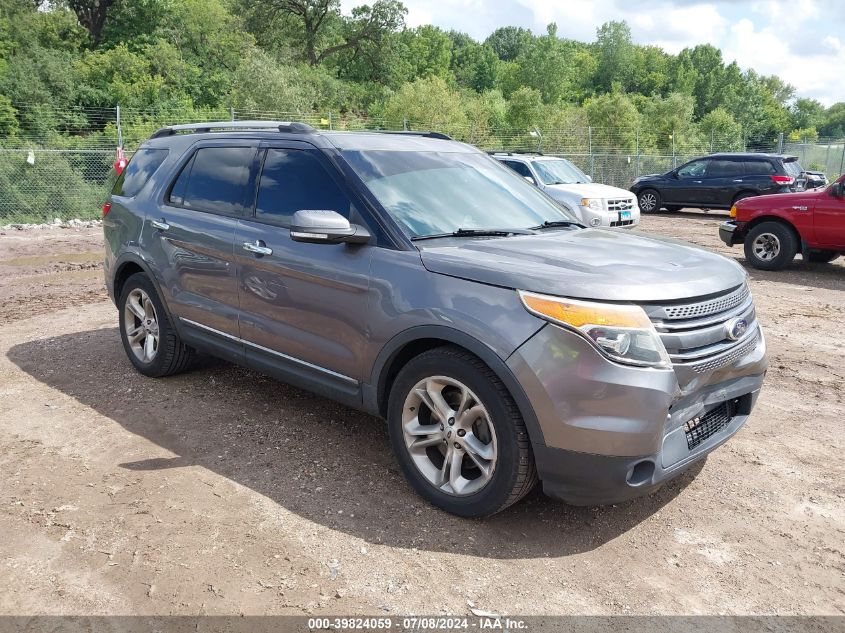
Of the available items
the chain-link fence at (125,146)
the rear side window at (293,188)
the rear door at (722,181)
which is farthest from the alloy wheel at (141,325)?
the rear door at (722,181)

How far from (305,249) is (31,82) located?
42.5 metres

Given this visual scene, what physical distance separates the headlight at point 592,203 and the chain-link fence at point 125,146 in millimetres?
7426

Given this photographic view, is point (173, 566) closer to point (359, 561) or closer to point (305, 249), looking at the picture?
point (359, 561)

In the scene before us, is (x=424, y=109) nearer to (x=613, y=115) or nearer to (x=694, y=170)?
(x=613, y=115)

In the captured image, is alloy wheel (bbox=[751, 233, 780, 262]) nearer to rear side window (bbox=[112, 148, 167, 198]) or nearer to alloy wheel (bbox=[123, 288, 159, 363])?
rear side window (bbox=[112, 148, 167, 198])

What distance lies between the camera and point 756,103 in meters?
91.9

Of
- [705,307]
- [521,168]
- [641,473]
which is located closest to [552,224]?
[705,307]

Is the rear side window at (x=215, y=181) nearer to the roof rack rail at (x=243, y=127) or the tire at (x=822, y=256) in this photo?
the roof rack rail at (x=243, y=127)

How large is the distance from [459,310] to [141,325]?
334 centimetres

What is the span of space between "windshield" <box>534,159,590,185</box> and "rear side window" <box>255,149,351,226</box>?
10.5 meters

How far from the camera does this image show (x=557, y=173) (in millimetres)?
14688

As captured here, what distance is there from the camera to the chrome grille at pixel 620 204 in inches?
524

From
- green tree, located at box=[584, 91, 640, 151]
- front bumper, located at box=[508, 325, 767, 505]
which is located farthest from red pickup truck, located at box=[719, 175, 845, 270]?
green tree, located at box=[584, 91, 640, 151]

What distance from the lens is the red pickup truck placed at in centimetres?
988
